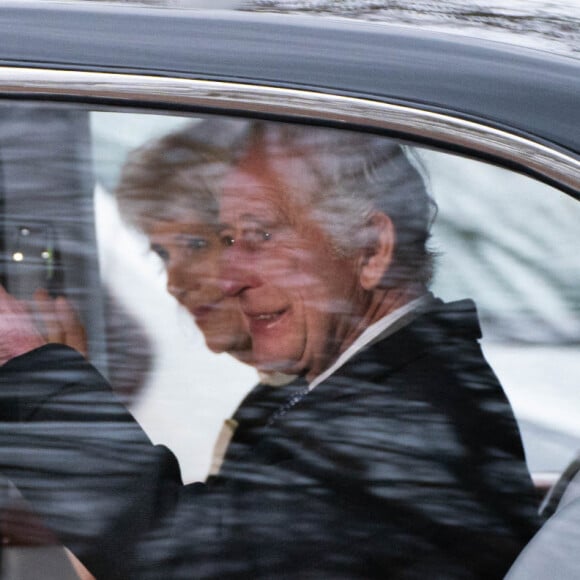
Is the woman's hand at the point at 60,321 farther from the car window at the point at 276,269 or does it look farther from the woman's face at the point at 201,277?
the woman's face at the point at 201,277

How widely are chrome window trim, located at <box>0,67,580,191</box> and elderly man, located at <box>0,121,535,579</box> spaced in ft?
0.12

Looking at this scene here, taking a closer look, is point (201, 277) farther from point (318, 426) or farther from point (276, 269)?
point (318, 426)

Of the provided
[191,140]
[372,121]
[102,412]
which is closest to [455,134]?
[372,121]

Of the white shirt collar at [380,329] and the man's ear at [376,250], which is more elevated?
the man's ear at [376,250]

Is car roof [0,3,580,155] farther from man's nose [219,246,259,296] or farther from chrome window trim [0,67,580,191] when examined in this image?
man's nose [219,246,259,296]

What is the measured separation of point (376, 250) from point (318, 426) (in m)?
0.23

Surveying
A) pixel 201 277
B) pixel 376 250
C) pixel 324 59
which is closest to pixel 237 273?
pixel 201 277

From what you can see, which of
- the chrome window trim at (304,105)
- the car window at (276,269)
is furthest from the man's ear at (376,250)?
the chrome window trim at (304,105)

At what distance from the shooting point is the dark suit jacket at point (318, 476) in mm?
1255

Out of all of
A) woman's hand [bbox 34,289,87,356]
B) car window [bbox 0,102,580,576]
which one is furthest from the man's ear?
woman's hand [bbox 34,289,87,356]

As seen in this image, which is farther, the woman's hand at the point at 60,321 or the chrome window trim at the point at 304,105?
the woman's hand at the point at 60,321

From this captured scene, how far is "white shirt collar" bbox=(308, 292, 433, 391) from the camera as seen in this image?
130 cm

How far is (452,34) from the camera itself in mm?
1320

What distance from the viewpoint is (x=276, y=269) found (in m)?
1.34
